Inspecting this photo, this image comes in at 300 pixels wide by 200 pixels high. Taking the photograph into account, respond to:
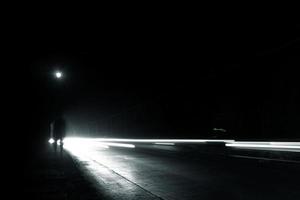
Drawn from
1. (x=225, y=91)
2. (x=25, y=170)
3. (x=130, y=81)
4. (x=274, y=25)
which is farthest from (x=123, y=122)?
(x=25, y=170)

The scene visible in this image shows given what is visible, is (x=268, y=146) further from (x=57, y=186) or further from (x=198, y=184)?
(x=57, y=186)

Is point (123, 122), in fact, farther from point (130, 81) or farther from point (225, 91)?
point (225, 91)

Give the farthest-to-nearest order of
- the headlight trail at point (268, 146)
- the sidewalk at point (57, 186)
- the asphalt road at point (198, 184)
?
the headlight trail at point (268, 146) < the asphalt road at point (198, 184) < the sidewalk at point (57, 186)

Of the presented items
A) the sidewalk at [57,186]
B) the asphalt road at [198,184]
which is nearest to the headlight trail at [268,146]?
the asphalt road at [198,184]

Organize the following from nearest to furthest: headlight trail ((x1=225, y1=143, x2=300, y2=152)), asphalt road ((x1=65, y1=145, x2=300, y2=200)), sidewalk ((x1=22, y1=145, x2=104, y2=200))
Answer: sidewalk ((x1=22, y1=145, x2=104, y2=200))
asphalt road ((x1=65, y1=145, x2=300, y2=200))
headlight trail ((x1=225, y1=143, x2=300, y2=152))

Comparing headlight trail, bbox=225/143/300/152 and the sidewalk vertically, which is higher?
headlight trail, bbox=225/143/300/152

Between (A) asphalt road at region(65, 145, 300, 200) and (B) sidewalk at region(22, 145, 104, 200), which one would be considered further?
(A) asphalt road at region(65, 145, 300, 200)

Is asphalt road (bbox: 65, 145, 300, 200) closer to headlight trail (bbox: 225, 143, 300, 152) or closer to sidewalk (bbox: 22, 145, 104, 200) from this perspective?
sidewalk (bbox: 22, 145, 104, 200)

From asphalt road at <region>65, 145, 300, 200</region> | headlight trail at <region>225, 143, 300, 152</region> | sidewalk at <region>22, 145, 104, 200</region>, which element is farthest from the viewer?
headlight trail at <region>225, 143, 300, 152</region>

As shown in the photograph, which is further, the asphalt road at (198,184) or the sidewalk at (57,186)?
the asphalt road at (198,184)

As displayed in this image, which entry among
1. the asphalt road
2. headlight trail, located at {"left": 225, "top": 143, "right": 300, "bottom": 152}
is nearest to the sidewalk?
the asphalt road

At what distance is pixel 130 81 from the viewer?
84500mm

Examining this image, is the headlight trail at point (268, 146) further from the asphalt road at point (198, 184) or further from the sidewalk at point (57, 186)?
the sidewalk at point (57, 186)

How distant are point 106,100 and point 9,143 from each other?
336 feet
